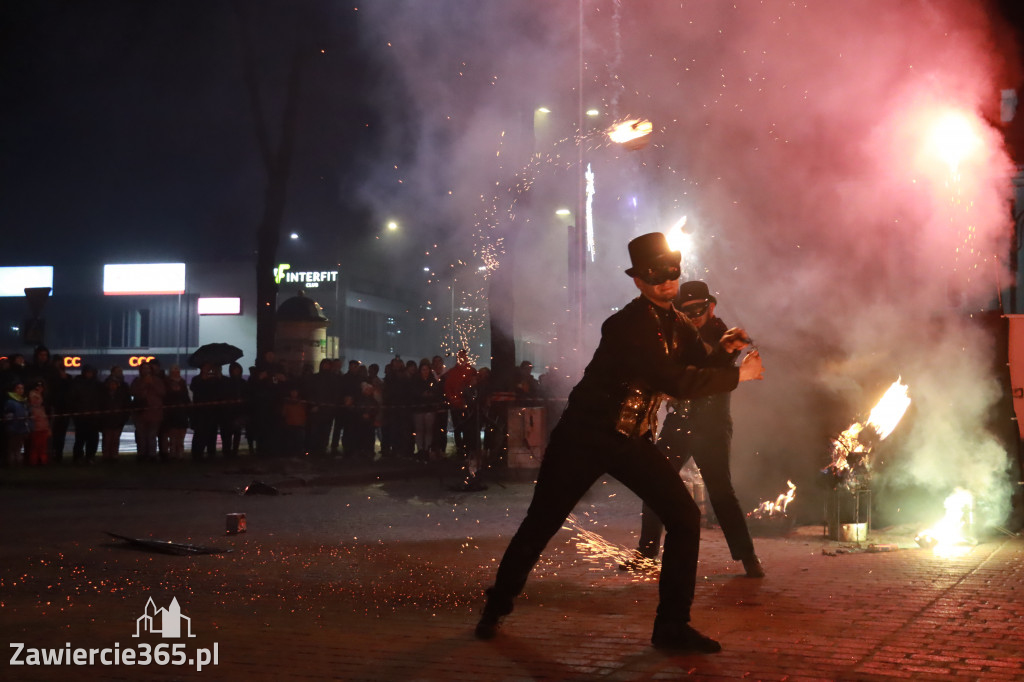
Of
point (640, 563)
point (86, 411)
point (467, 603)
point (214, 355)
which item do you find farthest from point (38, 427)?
point (467, 603)

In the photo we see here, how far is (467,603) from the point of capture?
5.21 meters

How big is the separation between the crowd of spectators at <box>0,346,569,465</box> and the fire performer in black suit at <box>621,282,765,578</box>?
8515 millimetres


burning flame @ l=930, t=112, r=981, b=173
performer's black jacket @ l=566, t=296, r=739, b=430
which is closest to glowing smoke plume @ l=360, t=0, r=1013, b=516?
burning flame @ l=930, t=112, r=981, b=173

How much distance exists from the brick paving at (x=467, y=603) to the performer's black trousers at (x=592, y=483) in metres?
0.26

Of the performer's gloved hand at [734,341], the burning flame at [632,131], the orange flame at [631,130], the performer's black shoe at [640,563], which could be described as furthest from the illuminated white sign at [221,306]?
the performer's gloved hand at [734,341]

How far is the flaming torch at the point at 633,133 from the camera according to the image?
13008 mm

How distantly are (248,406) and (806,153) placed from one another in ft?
33.4

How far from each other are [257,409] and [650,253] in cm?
1280

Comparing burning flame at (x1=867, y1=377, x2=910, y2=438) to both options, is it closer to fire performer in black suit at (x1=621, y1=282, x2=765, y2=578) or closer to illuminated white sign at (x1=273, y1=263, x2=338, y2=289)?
fire performer in black suit at (x1=621, y1=282, x2=765, y2=578)

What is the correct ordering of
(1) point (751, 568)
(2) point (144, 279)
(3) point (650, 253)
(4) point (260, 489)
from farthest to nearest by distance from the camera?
(2) point (144, 279)
(4) point (260, 489)
(1) point (751, 568)
(3) point (650, 253)

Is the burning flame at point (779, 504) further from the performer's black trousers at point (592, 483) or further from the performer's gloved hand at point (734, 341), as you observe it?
the performer's gloved hand at point (734, 341)

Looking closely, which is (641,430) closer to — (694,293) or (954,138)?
(694,293)

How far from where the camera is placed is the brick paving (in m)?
3.89

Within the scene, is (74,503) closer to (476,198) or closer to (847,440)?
(476,198)
